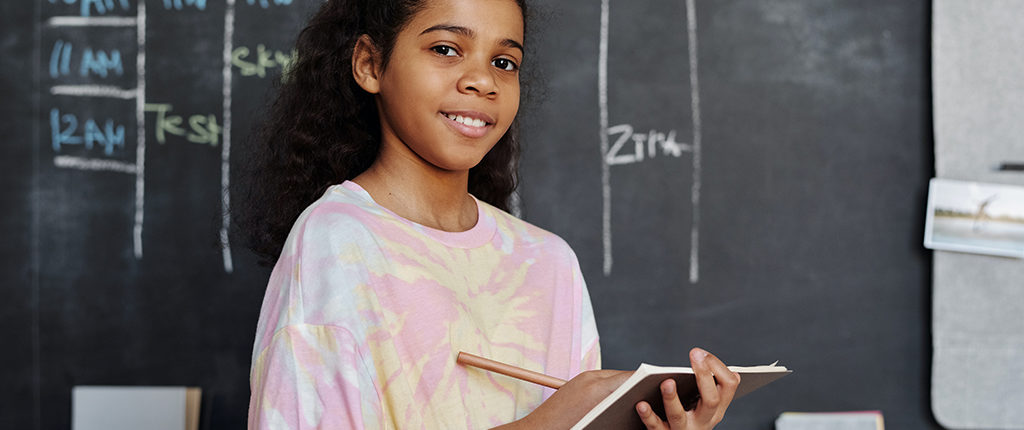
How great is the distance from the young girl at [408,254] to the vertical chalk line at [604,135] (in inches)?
29.1

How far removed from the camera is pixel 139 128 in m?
1.71

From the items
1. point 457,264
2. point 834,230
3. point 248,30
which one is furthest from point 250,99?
point 834,230

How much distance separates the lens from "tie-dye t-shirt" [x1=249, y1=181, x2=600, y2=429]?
0.69 m

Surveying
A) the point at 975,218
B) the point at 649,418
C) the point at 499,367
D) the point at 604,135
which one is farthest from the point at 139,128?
the point at 975,218

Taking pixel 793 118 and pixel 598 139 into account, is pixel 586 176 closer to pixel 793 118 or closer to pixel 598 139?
pixel 598 139

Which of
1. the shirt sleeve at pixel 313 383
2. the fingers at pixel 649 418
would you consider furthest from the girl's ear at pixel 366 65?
the fingers at pixel 649 418

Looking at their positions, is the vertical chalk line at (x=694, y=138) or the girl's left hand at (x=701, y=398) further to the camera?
the vertical chalk line at (x=694, y=138)

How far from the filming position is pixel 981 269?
1.65 meters

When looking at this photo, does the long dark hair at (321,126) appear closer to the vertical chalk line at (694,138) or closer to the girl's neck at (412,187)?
the girl's neck at (412,187)

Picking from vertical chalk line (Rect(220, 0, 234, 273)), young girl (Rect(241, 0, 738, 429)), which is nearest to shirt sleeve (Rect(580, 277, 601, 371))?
young girl (Rect(241, 0, 738, 429))

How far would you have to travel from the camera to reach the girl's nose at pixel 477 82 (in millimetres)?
792

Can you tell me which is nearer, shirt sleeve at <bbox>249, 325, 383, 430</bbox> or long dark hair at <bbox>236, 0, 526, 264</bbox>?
shirt sleeve at <bbox>249, 325, 383, 430</bbox>

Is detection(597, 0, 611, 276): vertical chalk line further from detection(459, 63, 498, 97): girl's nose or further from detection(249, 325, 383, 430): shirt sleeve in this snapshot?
detection(249, 325, 383, 430): shirt sleeve

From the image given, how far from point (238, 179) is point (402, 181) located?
0.91 metres
